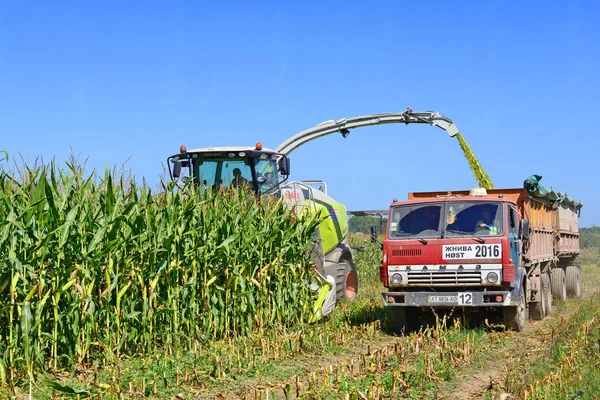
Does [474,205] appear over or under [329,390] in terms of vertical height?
over

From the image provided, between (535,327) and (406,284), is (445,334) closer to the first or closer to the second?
(406,284)

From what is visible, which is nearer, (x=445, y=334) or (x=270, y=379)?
(x=270, y=379)

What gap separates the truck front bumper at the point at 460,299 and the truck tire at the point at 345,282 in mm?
2589

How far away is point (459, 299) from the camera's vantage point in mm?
11492

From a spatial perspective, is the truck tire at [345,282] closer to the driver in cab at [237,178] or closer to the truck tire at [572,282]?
the driver in cab at [237,178]

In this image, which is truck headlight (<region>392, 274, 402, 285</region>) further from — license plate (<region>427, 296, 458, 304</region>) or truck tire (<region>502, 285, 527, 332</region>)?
truck tire (<region>502, 285, 527, 332</region>)

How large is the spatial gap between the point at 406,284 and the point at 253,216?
271cm

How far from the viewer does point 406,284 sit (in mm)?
11859

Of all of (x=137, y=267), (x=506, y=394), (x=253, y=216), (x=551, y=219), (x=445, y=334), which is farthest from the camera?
(x=551, y=219)

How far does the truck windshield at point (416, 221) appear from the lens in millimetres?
12086

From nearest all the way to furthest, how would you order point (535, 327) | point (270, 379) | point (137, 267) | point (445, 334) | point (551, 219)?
1. point (270, 379)
2. point (137, 267)
3. point (445, 334)
4. point (535, 327)
5. point (551, 219)

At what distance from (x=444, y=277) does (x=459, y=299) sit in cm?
42

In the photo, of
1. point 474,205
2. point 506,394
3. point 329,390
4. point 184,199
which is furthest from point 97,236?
point 474,205

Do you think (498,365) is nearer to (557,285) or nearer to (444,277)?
(444,277)
